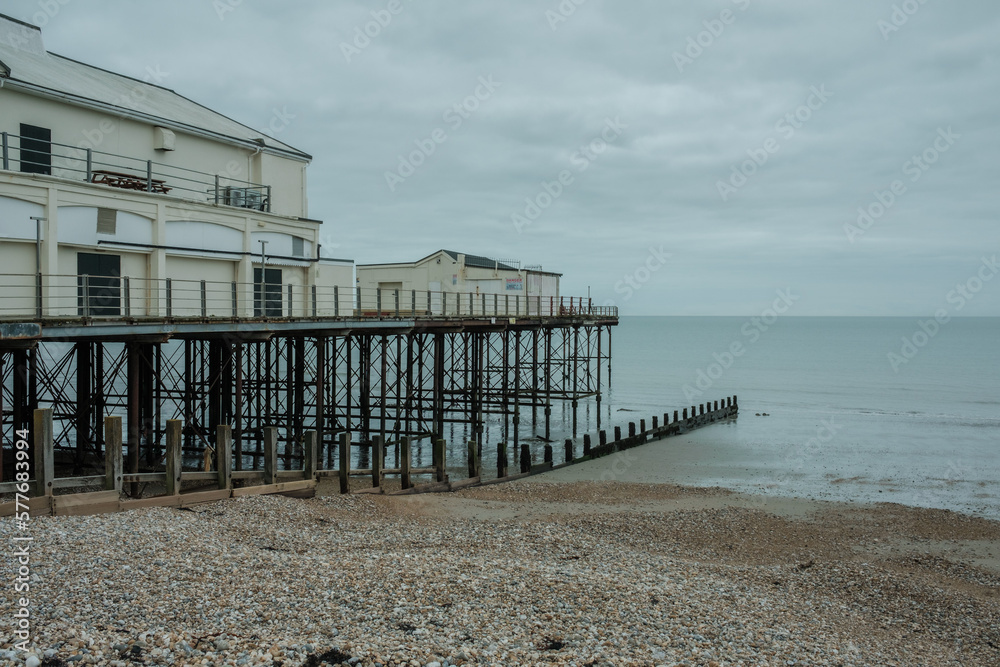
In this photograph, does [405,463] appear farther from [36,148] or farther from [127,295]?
[36,148]

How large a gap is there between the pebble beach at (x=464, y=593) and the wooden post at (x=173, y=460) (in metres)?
0.51

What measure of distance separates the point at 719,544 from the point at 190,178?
16904mm

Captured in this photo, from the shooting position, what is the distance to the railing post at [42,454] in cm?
1100

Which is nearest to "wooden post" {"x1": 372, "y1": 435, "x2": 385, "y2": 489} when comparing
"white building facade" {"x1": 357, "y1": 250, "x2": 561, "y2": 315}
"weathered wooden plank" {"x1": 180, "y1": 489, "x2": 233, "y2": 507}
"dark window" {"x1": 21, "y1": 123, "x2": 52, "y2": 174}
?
"weathered wooden plank" {"x1": 180, "y1": 489, "x2": 233, "y2": 507}

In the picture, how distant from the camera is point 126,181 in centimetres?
1909

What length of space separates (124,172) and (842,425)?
108 ft

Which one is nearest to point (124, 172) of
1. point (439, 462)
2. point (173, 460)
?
point (173, 460)

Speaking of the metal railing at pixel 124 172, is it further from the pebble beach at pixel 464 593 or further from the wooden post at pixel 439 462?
the pebble beach at pixel 464 593

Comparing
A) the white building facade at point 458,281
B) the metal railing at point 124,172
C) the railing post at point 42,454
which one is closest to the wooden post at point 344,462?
the railing post at point 42,454

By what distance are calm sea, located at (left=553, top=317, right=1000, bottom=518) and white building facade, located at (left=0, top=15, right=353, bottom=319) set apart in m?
14.3

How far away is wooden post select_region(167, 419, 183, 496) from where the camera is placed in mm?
12742

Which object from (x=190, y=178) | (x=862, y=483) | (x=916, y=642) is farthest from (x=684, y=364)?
(x=916, y=642)

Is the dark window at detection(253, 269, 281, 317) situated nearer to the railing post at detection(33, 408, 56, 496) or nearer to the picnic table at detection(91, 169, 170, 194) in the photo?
the picnic table at detection(91, 169, 170, 194)

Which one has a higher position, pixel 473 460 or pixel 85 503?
pixel 85 503
